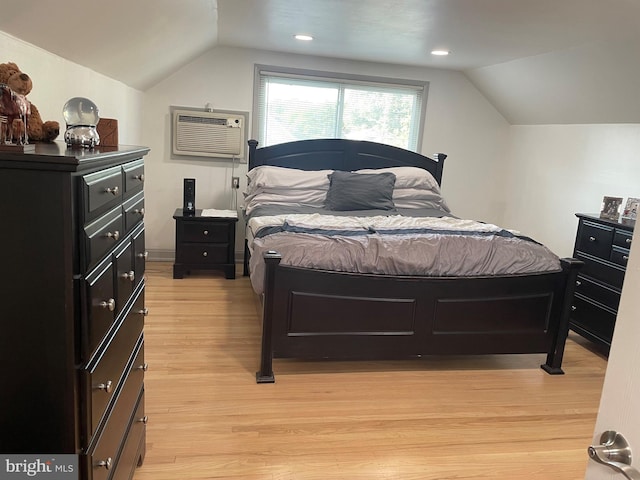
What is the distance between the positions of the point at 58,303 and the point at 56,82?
5.31ft

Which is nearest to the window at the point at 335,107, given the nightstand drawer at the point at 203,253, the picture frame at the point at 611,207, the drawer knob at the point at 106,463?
the nightstand drawer at the point at 203,253

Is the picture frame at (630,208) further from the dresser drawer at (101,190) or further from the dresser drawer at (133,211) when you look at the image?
the dresser drawer at (101,190)

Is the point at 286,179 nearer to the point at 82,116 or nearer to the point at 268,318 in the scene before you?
the point at 268,318

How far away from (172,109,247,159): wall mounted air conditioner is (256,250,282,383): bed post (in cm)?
236

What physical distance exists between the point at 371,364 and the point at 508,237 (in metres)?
1.23

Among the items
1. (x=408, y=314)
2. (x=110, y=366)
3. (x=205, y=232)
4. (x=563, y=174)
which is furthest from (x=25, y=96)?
(x=563, y=174)

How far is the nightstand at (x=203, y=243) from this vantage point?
4352mm

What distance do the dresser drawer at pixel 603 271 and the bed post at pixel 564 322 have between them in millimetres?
447

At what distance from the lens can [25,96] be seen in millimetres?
1490

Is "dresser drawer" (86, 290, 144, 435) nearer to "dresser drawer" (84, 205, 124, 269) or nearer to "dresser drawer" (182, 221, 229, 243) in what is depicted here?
"dresser drawer" (84, 205, 124, 269)

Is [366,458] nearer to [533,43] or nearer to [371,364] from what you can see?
[371,364]

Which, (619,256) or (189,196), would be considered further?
(189,196)

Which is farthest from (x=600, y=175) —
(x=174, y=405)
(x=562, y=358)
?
(x=174, y=405)

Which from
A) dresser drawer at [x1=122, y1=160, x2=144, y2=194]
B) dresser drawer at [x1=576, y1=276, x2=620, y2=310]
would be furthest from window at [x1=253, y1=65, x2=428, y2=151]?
dresser drawer at [x1=122, y1=160, x2=144, y2=194]
